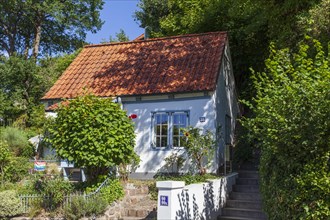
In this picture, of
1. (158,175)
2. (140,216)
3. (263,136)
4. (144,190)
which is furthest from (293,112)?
(158,175)

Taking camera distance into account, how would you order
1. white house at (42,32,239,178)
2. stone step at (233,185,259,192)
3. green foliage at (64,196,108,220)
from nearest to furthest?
green foliage at (64,196,108,220) < stone step at (233,185,259,192) < white house at (42,32,239,178)

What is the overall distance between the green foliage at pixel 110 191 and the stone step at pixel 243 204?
11.3 feet

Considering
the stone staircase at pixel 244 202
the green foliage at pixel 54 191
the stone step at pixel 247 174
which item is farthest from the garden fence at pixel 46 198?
the stone step at pixel 247 174

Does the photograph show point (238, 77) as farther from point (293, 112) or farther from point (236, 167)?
point (293, 112)

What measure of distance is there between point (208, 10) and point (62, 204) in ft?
53.2

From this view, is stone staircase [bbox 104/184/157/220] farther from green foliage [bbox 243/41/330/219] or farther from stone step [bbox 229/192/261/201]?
green foliage [bbox 243/41/330/219]

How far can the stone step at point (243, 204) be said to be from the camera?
11591 millimetres

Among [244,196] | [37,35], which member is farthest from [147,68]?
[37,35]

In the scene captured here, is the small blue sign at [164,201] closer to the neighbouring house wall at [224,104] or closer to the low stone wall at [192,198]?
the low stone wall at [192,198]

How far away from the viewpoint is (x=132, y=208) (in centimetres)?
1148

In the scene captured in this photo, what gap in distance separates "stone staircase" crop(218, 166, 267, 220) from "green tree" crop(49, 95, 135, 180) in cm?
363

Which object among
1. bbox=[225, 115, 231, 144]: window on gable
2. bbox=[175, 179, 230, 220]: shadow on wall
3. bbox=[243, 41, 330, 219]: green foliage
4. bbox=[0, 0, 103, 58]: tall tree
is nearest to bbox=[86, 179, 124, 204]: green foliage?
bbox=[175, 179, 230, 220]: shadow on wall

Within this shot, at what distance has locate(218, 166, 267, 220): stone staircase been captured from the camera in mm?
11157

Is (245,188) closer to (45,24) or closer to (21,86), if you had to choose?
(21,86)
